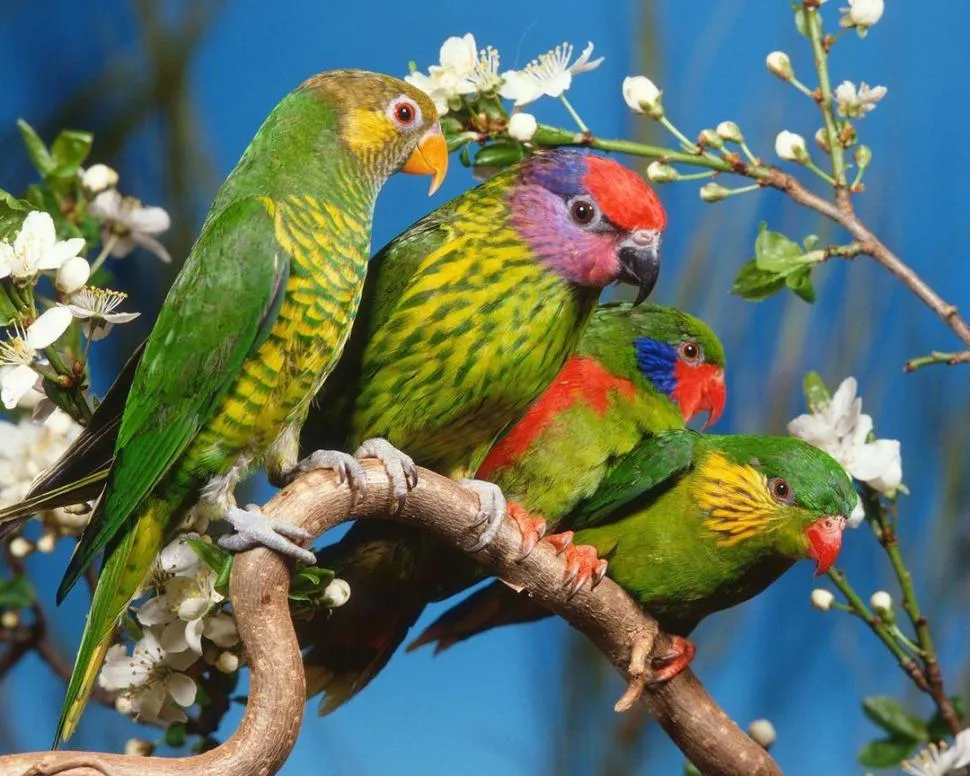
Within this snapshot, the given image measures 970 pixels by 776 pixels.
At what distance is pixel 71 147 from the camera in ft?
4.96

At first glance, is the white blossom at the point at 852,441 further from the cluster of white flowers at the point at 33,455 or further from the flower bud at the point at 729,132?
the cluster of white flowers at the point at 33,455

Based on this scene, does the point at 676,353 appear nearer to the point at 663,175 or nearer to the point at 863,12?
the point at 663,175

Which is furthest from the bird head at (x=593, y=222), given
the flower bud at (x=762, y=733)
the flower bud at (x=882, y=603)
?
the flower bud at (x=762, y=733)

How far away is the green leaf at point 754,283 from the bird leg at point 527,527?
384 mm

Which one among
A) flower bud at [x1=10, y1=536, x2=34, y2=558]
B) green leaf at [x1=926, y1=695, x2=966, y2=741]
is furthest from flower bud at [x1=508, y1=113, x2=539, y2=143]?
green leaf at [x1=926, y1=695, x2=966, y2=741]

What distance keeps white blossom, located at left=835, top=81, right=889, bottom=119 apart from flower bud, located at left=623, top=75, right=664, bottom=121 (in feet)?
0.73

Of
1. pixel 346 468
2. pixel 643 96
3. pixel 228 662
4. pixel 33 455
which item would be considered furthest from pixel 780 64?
pixel 33 455

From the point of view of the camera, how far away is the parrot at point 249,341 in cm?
112

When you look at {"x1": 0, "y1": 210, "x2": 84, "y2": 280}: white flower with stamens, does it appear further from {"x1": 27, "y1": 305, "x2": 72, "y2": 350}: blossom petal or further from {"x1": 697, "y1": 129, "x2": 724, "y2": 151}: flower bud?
{"x1": 697, "y1": 129, "x2": 724, "y2": 151}: flower bud

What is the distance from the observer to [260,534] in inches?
42.6

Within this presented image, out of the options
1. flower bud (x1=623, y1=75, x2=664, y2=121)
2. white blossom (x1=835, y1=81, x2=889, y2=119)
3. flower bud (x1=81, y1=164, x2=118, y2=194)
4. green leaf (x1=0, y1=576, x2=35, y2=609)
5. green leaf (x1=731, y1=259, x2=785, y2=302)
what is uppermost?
white blossom (x1=835, y1=81, x2=889, y2=119)

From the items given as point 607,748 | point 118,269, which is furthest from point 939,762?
point 118,269

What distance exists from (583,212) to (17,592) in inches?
35.3

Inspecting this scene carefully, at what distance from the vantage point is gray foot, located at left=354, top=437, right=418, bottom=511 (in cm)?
117
